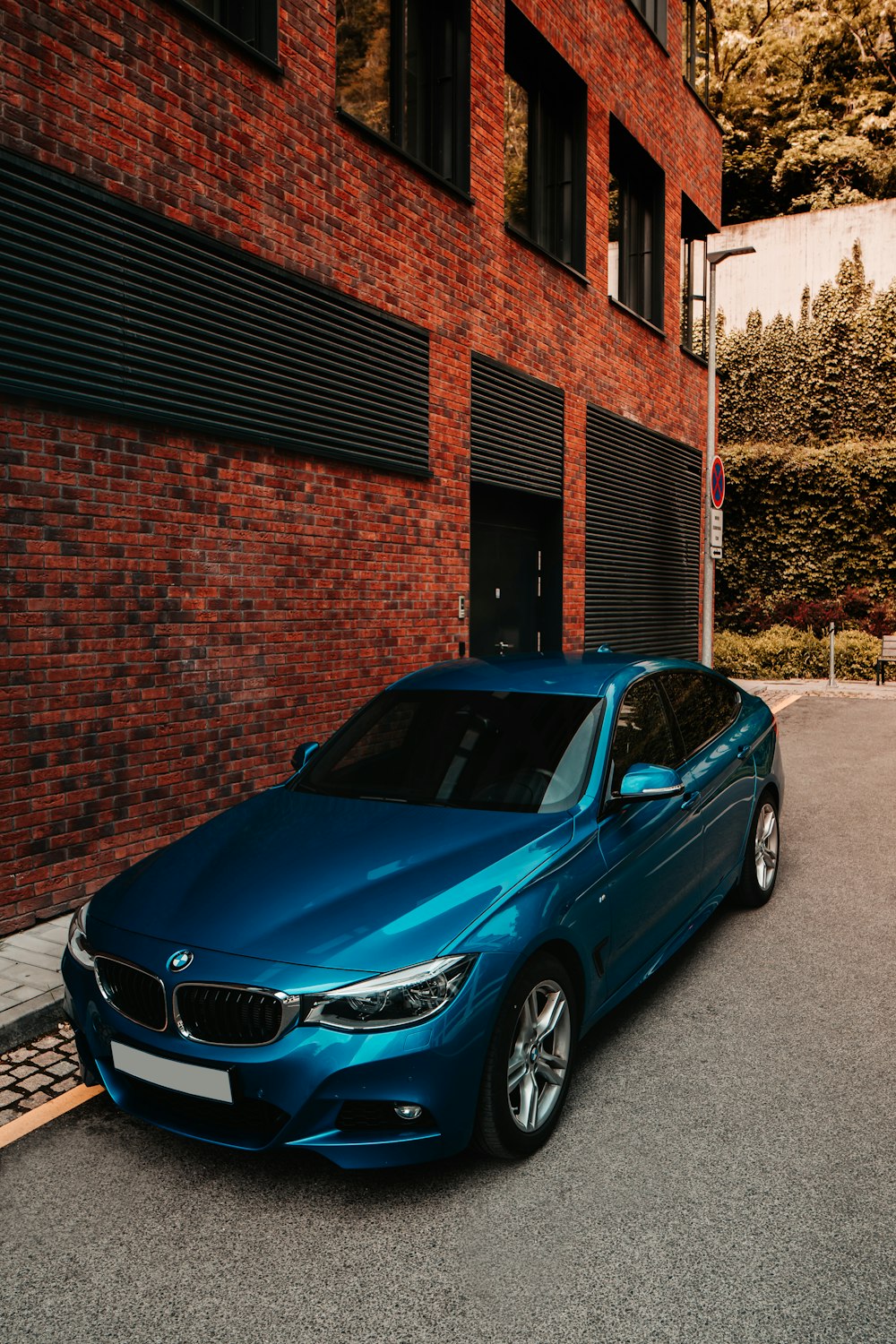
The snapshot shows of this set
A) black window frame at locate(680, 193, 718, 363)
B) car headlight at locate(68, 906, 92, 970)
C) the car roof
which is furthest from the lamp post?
car headlight at locate(68, 906, 92, 970)

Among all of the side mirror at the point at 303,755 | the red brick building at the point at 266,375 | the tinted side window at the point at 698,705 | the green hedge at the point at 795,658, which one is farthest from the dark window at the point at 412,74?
the green hedge at the point at 795,658

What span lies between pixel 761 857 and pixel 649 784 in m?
2.31

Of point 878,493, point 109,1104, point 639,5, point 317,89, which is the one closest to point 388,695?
point 109,1104

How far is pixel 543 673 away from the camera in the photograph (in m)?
4.80

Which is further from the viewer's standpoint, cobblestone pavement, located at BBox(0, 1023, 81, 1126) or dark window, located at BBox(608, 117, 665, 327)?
dark window, located at BBox(608, 117, 665, 327)

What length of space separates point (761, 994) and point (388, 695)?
2.13 meters

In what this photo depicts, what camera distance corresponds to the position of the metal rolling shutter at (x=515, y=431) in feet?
34.9

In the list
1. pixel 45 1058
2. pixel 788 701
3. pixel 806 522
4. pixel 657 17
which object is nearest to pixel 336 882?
pixel 45 1058

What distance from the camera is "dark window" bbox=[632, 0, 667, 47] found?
15000 millimetres

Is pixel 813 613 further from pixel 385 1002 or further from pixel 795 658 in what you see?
pixel 385 1002

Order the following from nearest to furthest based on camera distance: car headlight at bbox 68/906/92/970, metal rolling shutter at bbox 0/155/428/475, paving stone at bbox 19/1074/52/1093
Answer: car headlight at bbox 68/906/92/970, paving stone at bbox 19/1074/52/1093, metal rolling shutter at bbox 0/155/428/475

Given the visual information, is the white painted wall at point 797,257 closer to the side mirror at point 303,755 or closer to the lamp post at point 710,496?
the lamp post at point 710,496

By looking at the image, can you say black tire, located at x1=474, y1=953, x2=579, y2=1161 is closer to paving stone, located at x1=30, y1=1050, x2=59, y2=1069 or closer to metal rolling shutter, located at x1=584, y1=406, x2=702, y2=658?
paving stone, located at x1=30, y1=1050, x2=59, y2=1069

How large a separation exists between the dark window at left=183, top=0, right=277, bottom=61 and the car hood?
6.16 m
